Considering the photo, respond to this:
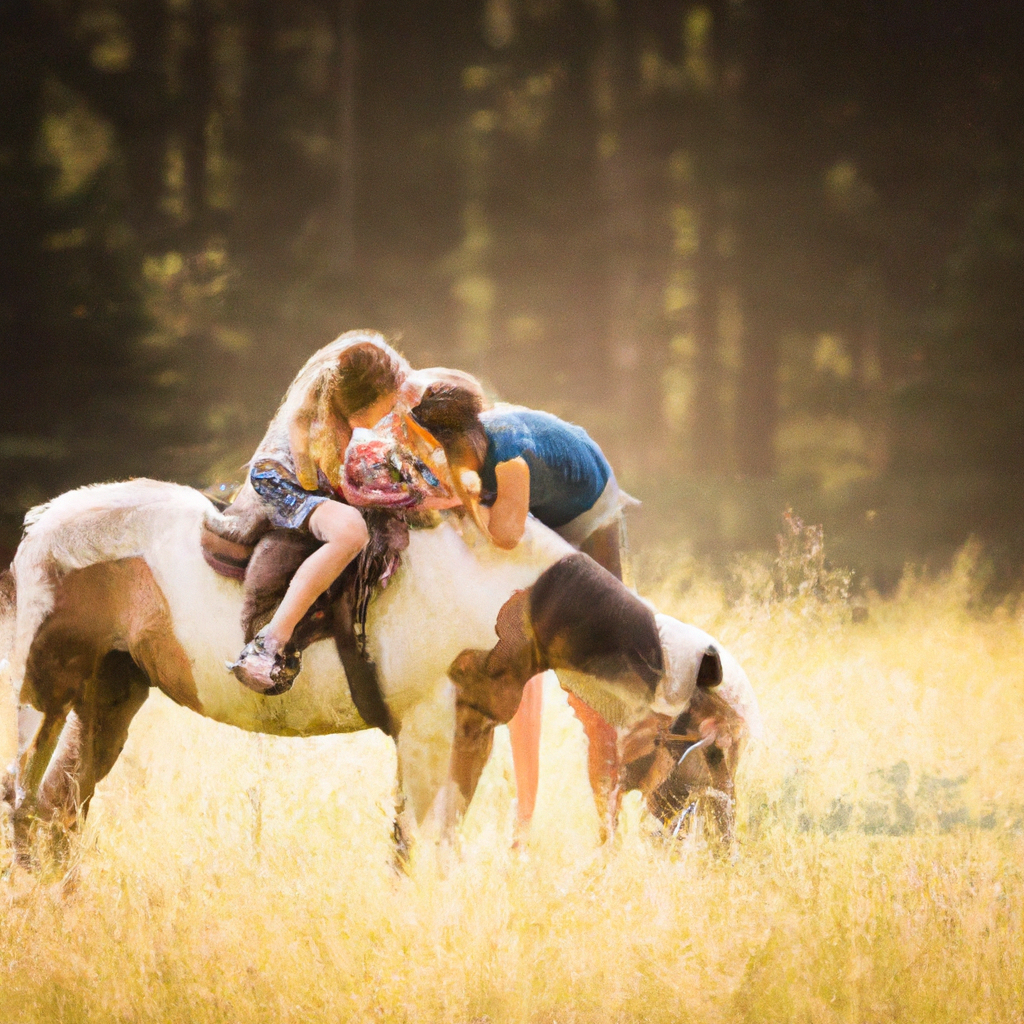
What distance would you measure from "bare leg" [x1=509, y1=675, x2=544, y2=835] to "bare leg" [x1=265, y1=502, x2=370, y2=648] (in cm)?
105

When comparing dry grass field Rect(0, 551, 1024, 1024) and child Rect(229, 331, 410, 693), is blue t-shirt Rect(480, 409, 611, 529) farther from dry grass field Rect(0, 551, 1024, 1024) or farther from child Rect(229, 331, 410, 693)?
dry grass field Rect(0, 551, 1024, 1024)

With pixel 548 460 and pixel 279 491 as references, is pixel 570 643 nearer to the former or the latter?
Answer: pixel 548 460

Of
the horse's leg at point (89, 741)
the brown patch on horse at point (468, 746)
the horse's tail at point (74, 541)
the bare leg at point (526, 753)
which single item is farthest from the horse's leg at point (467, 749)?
the horse's leg at point (89, 741)

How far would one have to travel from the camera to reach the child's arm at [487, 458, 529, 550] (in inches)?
96.5

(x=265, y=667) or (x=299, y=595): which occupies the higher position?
(x=299, y=595)

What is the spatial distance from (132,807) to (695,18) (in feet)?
35.1

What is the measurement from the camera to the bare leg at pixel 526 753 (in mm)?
3189

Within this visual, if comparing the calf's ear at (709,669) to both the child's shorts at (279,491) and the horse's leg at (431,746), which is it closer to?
the horse's leg at (431,746)

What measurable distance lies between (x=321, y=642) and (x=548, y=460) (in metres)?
0.77

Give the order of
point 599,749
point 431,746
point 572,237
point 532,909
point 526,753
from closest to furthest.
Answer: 1. point 532,909
2. point 431,746
3. point 599,749
4. point 526,753
5. point 572,237

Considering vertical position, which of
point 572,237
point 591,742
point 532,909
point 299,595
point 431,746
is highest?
point 572,237

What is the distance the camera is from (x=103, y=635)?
2.66m

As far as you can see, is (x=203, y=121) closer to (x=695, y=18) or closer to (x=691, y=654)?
(x=695, y=18)

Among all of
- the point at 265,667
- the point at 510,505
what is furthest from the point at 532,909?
the point at 510,505
